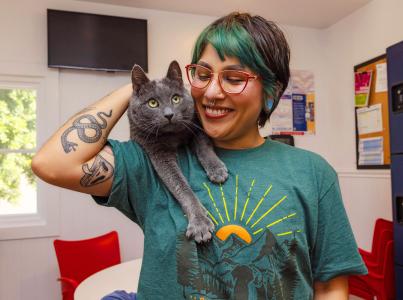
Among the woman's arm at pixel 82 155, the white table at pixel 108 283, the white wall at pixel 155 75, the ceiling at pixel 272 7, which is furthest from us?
the ceiling at pixel 272 7

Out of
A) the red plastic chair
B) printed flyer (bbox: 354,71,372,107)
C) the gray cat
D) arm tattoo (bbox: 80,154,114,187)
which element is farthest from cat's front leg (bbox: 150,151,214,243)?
printed flyer (bbox: 354,71,372,107)

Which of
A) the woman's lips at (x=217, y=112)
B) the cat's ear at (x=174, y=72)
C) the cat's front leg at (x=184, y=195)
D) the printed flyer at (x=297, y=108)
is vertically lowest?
the cat's front leg at (x=184, y=195)

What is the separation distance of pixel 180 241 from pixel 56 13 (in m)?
2.46

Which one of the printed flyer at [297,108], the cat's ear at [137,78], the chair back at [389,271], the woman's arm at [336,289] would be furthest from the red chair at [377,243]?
the cat's ear at [137,78]

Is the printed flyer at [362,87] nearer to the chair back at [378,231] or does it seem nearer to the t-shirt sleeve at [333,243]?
the chair back at [378,231]

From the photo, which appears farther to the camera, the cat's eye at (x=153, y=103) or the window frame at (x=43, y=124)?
the window frame at (x=43, y=124)

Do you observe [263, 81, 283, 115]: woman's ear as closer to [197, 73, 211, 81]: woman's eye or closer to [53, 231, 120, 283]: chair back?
[197, 73, 211, 81]: woman's eye

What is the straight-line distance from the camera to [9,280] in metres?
2.63

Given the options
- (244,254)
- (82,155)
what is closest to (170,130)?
(82,155)

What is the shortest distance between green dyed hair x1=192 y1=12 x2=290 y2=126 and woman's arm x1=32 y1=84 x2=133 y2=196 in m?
0.28

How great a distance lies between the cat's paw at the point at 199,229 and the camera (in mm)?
736

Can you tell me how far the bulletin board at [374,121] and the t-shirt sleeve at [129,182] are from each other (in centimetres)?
240

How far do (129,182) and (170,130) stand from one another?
0.21 meters

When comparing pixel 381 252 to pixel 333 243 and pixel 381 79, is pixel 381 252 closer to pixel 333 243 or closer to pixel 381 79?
pixel 381 79
